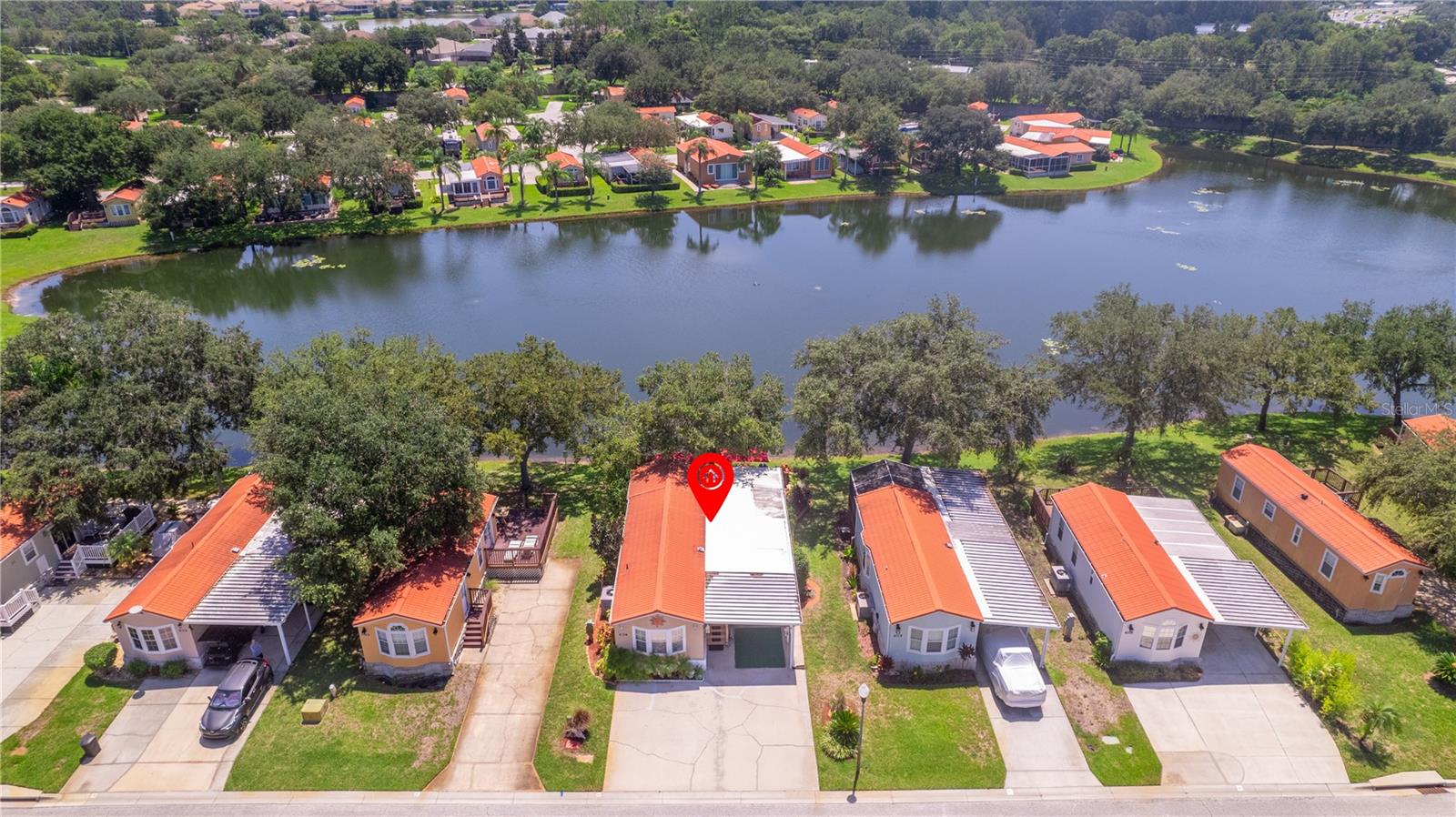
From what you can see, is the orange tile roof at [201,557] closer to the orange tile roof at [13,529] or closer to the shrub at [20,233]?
the orange tile roof at [13,529]

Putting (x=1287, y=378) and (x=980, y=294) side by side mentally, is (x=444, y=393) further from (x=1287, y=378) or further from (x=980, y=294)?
(x=980, y=294)

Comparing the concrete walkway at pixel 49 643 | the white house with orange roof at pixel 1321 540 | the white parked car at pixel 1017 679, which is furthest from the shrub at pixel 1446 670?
the concrete walkway at pixel 49 643

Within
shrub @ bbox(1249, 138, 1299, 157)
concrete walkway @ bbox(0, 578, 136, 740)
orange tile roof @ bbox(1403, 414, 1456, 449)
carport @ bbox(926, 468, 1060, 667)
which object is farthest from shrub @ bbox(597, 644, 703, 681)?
shrub @ bbox(1249, 138, 1299, 157)

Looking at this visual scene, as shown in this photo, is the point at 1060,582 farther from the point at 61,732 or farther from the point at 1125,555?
the point at 61,732

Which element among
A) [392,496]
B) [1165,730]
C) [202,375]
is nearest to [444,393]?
[392,496]

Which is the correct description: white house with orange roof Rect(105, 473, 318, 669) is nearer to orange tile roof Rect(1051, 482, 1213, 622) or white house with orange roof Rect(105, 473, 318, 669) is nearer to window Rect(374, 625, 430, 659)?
window Rect(374, 625, 430, 659)
